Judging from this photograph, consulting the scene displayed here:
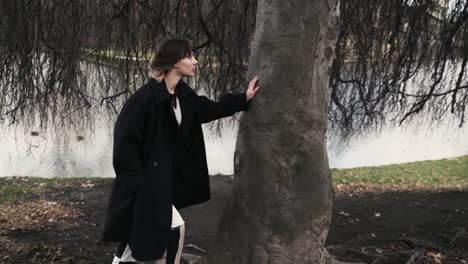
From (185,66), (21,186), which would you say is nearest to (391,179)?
(21,186)

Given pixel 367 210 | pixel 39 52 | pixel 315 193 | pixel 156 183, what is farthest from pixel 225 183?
pixel 156 183

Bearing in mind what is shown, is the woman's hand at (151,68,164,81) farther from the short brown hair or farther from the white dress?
the white dress

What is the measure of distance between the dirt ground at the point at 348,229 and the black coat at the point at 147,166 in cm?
156

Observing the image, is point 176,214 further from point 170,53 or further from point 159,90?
point 170,53

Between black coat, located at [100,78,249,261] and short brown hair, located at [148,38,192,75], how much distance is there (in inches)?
3.7

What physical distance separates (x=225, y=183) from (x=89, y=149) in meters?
5.38

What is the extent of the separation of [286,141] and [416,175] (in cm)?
705

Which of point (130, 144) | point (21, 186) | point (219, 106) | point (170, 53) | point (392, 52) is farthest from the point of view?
point (21, 186)

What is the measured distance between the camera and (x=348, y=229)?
5.68m

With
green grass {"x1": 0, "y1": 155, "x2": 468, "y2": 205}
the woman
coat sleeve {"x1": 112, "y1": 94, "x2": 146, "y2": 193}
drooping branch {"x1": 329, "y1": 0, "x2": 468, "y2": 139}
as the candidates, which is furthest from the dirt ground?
coat sleeve {"x1": 112, "y1": 94, "x2": 146, "y2": 193}

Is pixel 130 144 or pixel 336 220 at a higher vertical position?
pixel 130 144

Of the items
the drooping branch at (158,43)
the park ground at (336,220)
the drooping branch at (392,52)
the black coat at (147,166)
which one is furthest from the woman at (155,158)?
the drooping branch at (392,52)

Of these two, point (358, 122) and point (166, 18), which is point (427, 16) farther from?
point (166, 18)

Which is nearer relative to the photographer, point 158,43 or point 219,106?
point 219,106
